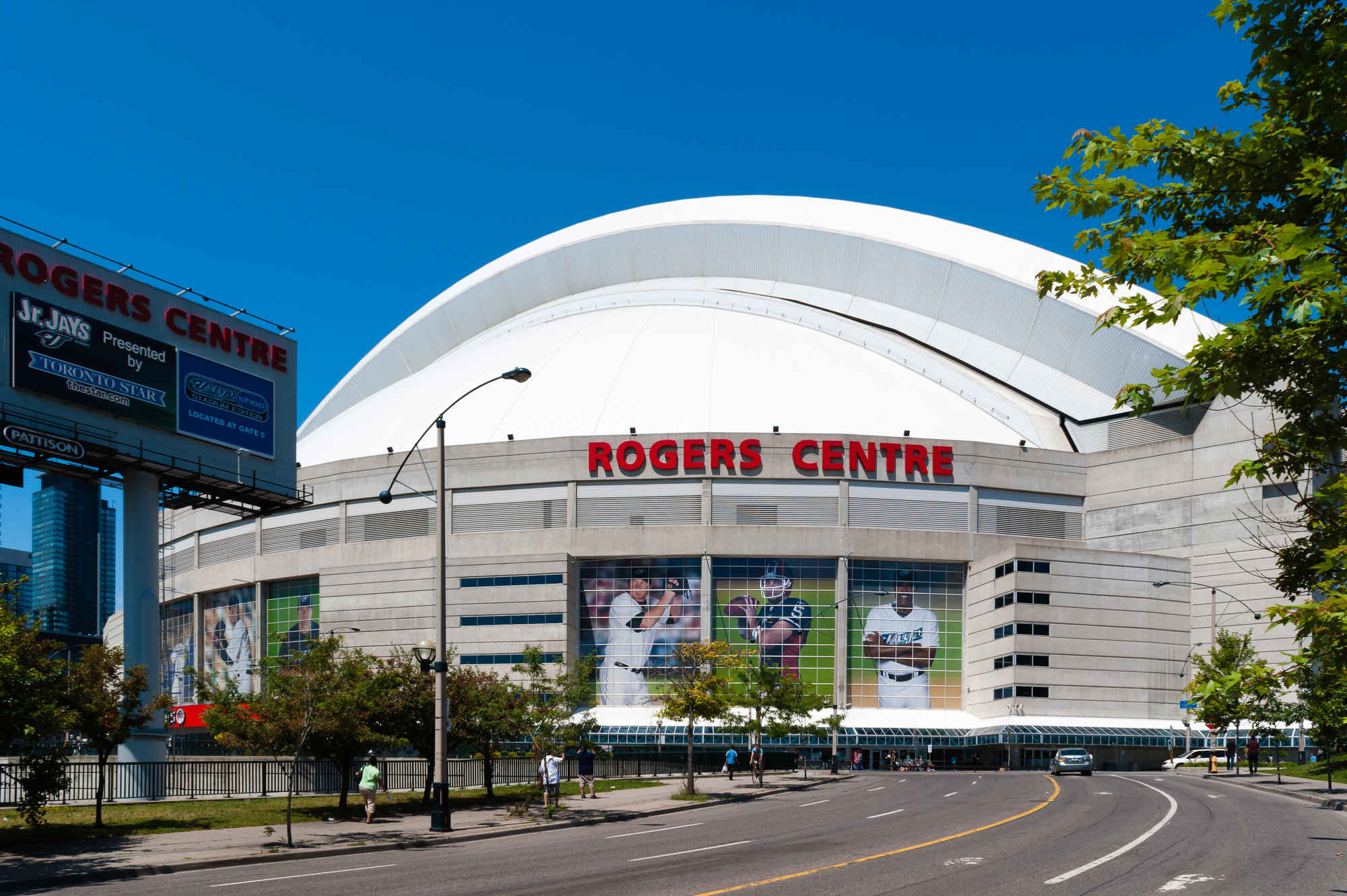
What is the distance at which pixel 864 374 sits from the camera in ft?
287

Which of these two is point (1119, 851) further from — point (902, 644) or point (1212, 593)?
point (902, 644)

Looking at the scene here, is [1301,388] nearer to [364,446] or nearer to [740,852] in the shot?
[740,852]

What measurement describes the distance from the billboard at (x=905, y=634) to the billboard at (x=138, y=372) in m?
38.8

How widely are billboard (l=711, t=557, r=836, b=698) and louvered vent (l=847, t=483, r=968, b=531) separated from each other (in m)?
4.06

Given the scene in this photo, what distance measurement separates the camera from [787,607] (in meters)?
77.6

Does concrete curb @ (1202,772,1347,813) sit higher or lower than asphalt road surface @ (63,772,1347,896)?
lower

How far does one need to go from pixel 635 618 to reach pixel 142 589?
37.2 meters

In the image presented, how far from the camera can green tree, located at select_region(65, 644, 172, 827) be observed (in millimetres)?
29016

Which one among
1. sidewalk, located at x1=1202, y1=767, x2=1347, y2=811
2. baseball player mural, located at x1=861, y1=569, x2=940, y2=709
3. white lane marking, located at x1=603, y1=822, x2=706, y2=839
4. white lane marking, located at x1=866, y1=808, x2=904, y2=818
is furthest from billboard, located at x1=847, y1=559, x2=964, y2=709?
white lane marking, located at x1=603, y1=822, x2=706, y2=839

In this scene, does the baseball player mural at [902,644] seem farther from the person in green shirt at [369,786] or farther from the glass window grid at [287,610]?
the person in green shirt at [369,786]

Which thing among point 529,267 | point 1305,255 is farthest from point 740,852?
point 529,267

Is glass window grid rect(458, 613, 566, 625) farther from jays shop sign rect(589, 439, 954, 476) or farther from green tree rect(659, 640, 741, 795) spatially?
green tree rect(659, 640, 741, 795)

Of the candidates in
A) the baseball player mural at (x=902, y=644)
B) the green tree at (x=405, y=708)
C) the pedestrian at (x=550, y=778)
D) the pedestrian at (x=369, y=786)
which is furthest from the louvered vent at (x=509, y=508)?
the pedestrian at (x=369, y=786)

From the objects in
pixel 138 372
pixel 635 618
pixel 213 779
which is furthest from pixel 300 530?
pixel 213 779
